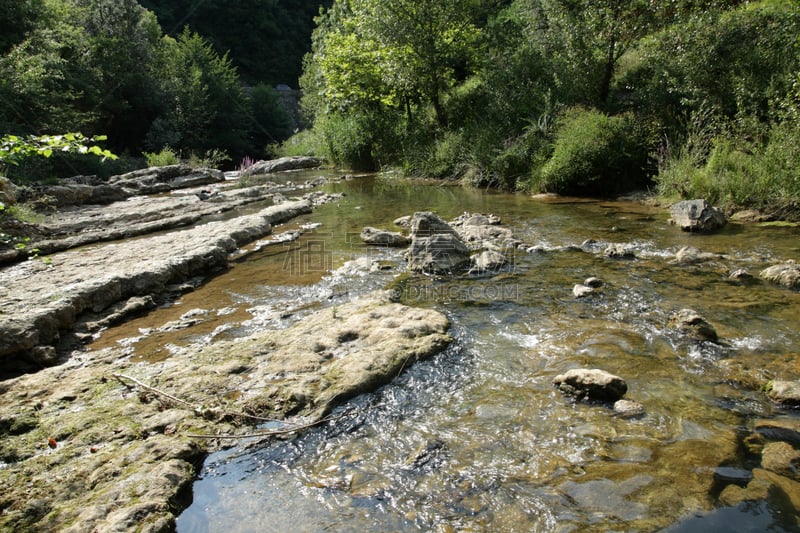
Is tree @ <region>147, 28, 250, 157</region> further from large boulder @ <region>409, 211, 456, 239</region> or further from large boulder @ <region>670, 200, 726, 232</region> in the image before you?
large boulder @ <region>670, 200, 726, 232</region>

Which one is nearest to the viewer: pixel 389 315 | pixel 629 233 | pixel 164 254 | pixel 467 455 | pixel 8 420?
pixel 467 455

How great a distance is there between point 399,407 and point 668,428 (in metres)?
2.01

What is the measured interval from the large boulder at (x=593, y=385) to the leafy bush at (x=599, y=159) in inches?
391

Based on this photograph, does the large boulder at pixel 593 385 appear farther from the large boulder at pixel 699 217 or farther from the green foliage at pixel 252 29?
the green foliage at pixel 252 29

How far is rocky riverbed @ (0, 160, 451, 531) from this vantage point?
2.72 meters

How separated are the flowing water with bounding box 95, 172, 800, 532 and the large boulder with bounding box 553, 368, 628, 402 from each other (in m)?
0.11

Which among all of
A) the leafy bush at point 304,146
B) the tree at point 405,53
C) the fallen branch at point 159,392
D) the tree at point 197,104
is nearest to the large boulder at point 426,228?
the fallen branch at point 159,392

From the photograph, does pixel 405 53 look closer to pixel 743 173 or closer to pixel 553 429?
pixel 743 173

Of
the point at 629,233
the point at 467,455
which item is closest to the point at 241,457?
the point at 467,455

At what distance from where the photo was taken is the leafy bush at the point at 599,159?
12305mm

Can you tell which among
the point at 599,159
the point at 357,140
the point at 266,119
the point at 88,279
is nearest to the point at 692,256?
the point at 599,159

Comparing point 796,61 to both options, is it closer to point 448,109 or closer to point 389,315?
point 389,315

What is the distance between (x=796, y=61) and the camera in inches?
380

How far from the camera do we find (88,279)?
664 centimetres
